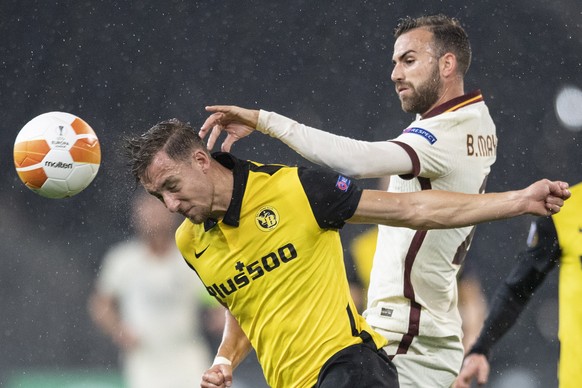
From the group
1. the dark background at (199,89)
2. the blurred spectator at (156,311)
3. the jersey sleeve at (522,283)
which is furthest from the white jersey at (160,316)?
the jersey sleeve at (522,283)

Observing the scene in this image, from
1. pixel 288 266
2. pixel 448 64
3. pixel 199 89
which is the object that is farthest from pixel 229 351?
pixel 199 89

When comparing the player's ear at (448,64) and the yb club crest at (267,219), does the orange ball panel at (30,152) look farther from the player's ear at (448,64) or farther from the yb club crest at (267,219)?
the player's ear at (448,64)

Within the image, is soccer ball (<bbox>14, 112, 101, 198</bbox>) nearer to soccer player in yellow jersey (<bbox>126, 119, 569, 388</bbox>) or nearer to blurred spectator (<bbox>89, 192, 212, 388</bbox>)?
soccer player in yellow jersey (<bbox>126, 119, 569, 388</bbox>)

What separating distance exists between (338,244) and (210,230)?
42 centimetres

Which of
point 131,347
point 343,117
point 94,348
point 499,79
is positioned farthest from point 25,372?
point 499,79

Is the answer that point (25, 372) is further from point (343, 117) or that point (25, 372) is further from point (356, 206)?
point (356, 206)

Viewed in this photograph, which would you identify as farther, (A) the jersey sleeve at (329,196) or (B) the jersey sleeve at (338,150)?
(B) the jersey sleeve at (338,150)

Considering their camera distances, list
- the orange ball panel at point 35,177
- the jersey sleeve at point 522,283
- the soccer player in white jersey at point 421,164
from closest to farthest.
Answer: the soccer player in white jersey at point 421,164, the jersey sleeve at point 522,283, the orange ball panel at point 35,177

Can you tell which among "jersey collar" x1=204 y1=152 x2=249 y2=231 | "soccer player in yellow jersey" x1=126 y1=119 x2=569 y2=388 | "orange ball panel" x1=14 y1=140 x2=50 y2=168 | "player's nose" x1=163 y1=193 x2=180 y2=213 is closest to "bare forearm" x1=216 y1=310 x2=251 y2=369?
"soccer player in yellow jersey" x1=126 y1=119 x2=569 y2=388

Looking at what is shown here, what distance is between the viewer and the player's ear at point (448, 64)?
12.2 ft

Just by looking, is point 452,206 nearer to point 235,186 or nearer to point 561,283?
point 235,186

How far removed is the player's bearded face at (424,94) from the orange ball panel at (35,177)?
1612 mm

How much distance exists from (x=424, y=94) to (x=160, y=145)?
109cm

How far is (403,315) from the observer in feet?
11.6
